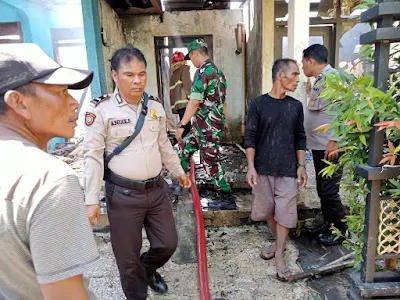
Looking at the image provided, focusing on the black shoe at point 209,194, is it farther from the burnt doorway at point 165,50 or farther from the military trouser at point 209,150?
the burnt doorway at point 165,50

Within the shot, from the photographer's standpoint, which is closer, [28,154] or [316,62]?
[28,154]

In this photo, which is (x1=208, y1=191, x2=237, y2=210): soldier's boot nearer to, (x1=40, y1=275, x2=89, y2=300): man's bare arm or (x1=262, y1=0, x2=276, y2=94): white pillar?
(x1=262, y1=0, x2=276, y2=94): white pillar

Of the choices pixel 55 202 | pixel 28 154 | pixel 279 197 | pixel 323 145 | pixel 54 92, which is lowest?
pixel 279 197

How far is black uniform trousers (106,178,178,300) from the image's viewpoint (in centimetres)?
231

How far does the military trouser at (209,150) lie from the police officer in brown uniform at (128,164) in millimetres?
1922

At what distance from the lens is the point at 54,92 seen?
1.04 m

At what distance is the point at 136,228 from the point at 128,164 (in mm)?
505

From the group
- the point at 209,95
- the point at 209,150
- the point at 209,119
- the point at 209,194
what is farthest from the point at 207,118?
the point at 209,194

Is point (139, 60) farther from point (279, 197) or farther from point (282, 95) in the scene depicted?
point (279, 197)

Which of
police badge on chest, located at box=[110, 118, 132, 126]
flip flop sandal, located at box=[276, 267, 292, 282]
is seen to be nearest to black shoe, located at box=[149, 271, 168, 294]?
flip flop sandal, located at box=[276, 267, 292, 282]

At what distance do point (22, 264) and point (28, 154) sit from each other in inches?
13.1

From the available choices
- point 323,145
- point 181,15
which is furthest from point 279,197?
point 181,15

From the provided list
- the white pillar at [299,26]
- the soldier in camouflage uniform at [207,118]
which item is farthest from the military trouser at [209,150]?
the white pillar at [299,26]

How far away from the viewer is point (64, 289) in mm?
901
